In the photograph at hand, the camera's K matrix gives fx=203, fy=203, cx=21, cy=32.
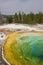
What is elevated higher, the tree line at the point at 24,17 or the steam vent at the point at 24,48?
the steam vent at the point at 24,48

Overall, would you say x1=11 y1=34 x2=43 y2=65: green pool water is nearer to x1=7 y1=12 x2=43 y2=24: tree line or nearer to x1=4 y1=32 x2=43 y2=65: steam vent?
x1=4 y1=32 x2=43 y2=65: steam vent

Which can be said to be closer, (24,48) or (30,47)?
(24,48)

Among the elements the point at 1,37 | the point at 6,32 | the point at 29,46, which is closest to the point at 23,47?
the point at 29,46

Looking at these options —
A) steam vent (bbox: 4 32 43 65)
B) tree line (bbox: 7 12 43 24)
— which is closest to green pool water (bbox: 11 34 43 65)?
steam vent (bbox: 4 32 43 65)

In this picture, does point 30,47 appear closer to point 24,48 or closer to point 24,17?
point 24,48

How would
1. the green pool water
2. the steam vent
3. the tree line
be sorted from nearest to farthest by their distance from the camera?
the steam vent → the green pool water → the tree line

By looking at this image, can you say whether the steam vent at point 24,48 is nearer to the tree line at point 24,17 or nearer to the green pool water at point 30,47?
the green pool water at point 30,47

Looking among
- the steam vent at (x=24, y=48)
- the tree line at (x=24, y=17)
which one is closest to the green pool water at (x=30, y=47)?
the steam vent at (x=24, y=48)

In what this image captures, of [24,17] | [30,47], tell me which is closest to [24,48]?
[30,47]
